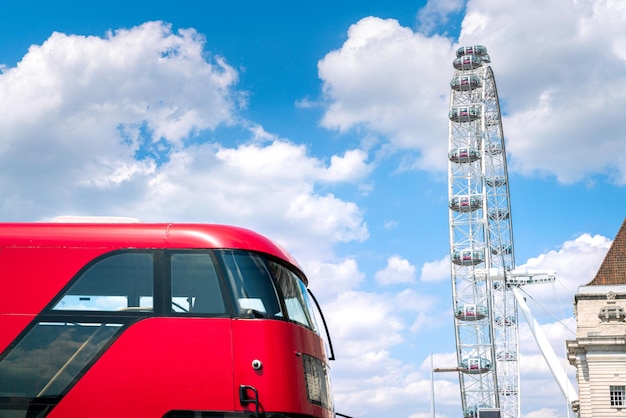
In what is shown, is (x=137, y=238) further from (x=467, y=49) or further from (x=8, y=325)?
(x=467, y=49)

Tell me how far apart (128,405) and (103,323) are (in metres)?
1.04

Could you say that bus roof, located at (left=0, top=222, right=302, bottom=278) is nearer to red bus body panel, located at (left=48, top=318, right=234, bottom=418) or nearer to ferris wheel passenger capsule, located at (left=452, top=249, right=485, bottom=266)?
red bus body panel, located at (left=48, top=318, right=234, bottom=418)

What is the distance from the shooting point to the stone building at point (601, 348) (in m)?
53.8

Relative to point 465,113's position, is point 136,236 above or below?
below

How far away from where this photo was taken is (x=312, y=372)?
39.2ft

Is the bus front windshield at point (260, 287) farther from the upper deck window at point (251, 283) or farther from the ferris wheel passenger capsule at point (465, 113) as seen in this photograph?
the ferris wheel passenger capsule at point (465, 113)

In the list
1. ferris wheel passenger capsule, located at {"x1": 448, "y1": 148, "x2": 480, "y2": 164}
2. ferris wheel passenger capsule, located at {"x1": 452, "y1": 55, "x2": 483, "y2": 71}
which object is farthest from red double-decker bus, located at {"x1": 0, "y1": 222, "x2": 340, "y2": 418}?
ferris wheel passenger capsule, located at {"x1": 452, "y1": 55, "x2": 483, "y2": 71}

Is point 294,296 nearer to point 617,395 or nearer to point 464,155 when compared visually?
point 617,395

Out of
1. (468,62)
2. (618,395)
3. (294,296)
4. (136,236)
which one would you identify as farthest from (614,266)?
(136,236)

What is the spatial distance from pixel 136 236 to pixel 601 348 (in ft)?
155

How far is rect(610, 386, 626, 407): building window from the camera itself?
5344 centimetres

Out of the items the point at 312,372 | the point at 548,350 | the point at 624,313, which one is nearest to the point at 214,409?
the point at 312,372

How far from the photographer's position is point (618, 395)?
5375 centimetres

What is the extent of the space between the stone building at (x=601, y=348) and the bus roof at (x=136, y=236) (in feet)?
150
